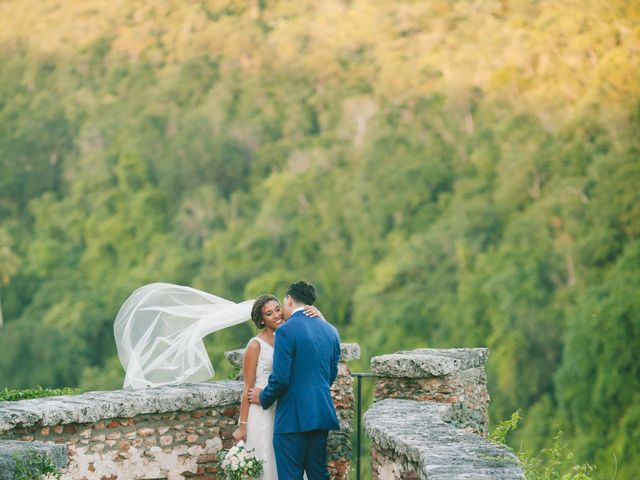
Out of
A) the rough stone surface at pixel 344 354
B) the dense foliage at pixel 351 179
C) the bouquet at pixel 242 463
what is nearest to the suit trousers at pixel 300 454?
the bouquet at pixel 242 463

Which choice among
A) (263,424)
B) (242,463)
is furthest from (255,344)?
(242,463)

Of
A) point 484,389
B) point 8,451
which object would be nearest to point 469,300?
point 484,389

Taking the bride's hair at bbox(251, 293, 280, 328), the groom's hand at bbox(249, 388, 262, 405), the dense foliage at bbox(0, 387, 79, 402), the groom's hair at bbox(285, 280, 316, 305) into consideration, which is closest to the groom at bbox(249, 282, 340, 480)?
the groom's hair at bbox(285, 280, 316, 305)

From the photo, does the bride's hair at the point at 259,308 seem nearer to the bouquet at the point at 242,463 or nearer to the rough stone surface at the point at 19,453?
the bouquet at the point at 242,463

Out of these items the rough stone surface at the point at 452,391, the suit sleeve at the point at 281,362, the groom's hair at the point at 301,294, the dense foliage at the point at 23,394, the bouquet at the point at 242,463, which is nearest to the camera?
the suit sleeve at the point at 281,362

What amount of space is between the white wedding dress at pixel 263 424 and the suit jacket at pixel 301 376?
0.32m

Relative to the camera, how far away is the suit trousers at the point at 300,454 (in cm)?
648

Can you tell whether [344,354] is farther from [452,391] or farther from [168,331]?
[168,331]

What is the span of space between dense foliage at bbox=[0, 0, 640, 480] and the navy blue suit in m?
32.4

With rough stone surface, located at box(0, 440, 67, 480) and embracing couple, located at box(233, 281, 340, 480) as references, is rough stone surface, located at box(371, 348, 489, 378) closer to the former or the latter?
embracing couple, located at box(233, 281, 340, 480)

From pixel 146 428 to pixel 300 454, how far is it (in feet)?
3.82

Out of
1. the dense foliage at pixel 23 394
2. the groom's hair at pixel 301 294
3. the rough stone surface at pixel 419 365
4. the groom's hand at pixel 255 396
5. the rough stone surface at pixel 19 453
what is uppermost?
the groom's hair at pixel 301 294

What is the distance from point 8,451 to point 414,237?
46.0 meters

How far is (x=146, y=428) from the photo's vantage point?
7.15 metres
